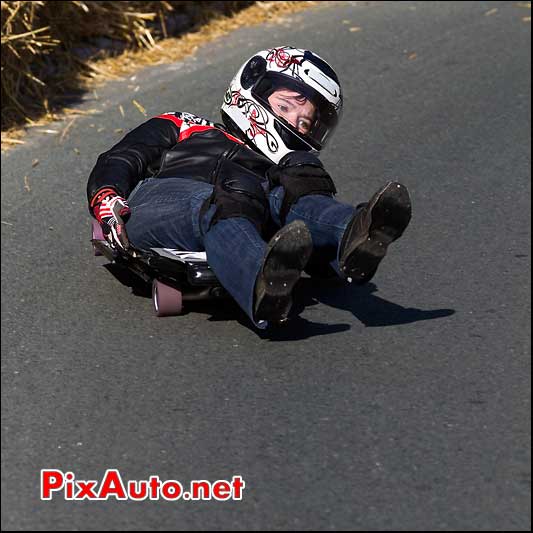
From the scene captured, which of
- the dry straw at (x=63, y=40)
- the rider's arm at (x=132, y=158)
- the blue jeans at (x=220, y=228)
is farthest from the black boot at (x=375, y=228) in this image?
the dry straw at (x=63, y=40)

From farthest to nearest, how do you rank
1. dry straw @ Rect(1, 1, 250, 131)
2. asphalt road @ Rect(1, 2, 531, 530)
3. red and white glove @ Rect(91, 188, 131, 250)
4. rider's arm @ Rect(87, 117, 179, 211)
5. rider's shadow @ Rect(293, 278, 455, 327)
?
dry straw @ Rect(1, 1, 250, 131) → rider's shadow @ Rect(293, 278, 455, 327) → rider's arm @ Rect(87, 117, 179, 211) → red and white glove @ Rect(91, 188, 131, 250) → asphalt road @ Rect(1, 2, 531, 530)

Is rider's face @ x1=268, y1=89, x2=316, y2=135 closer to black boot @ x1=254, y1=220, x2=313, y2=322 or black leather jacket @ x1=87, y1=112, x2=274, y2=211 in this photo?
black leather jacket @ x1=87, y1=112, x2=274, y2=211

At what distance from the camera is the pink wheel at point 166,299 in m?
4.37

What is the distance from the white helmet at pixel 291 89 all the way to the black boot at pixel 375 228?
2.71 feet

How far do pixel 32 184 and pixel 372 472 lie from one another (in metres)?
3.15

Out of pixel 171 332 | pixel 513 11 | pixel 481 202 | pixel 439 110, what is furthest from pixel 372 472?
pixel 513 11

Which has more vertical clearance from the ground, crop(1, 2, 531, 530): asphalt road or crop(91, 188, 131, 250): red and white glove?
crop(91, 188, 131, 250): red and white glove

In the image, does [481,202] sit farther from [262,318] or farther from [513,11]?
[513,11]

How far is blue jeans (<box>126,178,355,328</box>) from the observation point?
149 inches

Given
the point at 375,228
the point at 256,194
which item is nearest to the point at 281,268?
the point at 375,228

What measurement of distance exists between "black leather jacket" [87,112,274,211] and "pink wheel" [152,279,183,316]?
372 mm

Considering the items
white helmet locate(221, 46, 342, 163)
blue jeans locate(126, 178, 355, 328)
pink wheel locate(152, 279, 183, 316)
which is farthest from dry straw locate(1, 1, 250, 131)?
pink wheel locate(152, 279, 183, 316)

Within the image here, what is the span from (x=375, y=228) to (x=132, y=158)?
3.83 ft

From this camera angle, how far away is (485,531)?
124 inches
